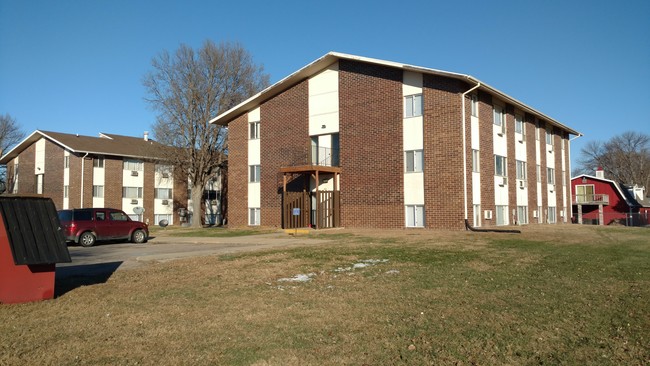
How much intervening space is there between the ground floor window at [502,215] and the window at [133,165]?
34369mm

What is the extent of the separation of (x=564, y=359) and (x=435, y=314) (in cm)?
192

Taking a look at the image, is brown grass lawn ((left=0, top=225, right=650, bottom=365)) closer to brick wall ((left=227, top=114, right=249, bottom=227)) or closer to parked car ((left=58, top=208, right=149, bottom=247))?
parked car ((left=58, top=208, right=149, bottom=247))

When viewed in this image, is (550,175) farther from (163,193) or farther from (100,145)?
(100,145)

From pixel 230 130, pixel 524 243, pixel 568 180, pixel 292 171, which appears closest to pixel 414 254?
pixel 524 243

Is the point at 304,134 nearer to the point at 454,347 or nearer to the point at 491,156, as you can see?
the point at 491,156

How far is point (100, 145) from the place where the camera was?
45594 mm

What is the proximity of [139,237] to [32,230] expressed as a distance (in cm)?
1433

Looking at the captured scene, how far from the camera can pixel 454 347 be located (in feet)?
16.5

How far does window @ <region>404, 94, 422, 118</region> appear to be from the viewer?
24141 millimetres

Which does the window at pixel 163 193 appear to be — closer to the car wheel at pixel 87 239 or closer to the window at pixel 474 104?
the car wheel at pixel 87 239

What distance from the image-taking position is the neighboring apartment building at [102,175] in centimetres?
4334

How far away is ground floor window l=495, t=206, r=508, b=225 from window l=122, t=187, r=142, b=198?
34.1 meters

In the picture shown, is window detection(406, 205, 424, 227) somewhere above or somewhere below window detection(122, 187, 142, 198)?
below

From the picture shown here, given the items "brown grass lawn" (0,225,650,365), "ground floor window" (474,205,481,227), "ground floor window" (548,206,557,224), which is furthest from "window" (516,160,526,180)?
"brown grass lawn" (0,225,650,365)
